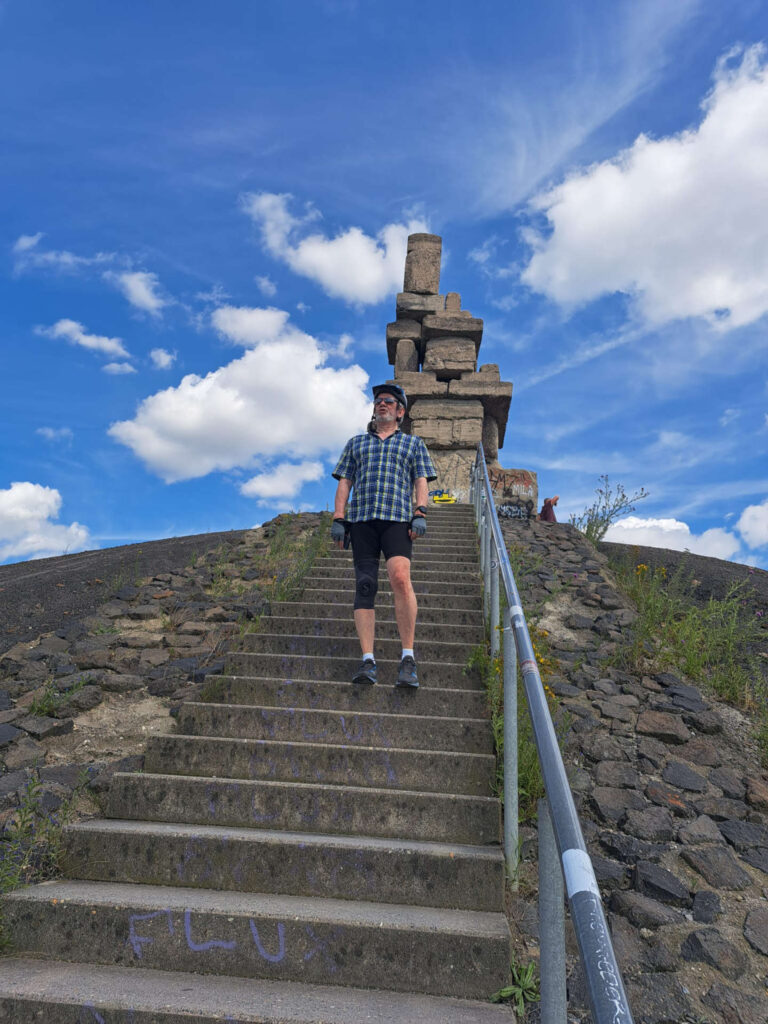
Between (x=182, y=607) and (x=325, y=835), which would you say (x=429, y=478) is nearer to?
(x=325, y=835)

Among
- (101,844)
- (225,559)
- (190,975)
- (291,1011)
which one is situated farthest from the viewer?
(225,559)

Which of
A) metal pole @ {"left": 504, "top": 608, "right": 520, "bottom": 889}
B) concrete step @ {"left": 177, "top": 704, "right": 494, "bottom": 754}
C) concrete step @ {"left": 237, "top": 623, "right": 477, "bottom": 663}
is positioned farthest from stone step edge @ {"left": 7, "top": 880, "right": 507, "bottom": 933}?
concrete step @ {"left": 237, "top": 623, "right": 477, "bottom": 663}

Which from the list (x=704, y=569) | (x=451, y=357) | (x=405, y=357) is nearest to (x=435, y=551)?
(x=704, y=569)

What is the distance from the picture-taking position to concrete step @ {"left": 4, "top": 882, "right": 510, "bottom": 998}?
2.34 metres

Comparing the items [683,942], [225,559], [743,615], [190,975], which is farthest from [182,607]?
[743,615]

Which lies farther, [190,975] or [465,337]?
[465,337]

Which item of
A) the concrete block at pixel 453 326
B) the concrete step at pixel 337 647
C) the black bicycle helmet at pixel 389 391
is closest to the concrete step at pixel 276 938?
the concrete step at pixel 337 647

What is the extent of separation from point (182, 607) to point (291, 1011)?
4.41 m

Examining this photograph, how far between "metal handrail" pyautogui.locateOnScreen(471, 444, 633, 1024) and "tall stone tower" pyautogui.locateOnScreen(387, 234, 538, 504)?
31.0 ft

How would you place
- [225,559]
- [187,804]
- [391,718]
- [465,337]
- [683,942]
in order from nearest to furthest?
[683,942]
[187,804]
[391,718]
[225,559]
[465,337]

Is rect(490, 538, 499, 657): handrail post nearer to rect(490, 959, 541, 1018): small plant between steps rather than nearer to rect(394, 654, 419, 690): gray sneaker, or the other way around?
rect(394, 654, 419, 690): gray sneaker

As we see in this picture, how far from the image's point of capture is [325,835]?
9.86 ft

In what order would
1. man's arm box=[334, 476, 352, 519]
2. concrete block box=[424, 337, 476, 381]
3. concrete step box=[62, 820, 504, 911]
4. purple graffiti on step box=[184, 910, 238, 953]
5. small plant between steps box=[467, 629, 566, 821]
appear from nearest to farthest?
purple graffiti on step box=[184, 910, 238, 953]
concrete step box=[62, 820, 504, 911]
small plant between steps box=[467, 629, 566, 821]
man's arm box=[334, 476, 352, 519]
concrete block box=[424, 337, 476, 381]

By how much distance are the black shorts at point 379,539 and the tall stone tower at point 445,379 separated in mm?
8011
